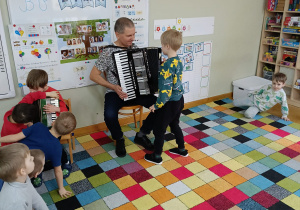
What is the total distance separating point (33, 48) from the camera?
2.72m

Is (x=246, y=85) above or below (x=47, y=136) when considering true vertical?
below

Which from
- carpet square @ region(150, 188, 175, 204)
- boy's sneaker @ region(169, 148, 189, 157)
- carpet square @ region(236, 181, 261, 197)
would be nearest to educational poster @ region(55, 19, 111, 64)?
boy's sneaker @ region(169, 148, 189, 157)

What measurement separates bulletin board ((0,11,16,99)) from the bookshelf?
360 centimetres

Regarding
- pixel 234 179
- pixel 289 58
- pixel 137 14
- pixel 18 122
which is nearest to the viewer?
pixel 18 122

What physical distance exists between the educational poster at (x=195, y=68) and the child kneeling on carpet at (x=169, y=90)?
1318 mm

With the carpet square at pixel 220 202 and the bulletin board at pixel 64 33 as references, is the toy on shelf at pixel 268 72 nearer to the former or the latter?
the bulletin board at pixel 64 33

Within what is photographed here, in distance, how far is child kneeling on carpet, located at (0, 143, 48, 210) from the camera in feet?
4.83

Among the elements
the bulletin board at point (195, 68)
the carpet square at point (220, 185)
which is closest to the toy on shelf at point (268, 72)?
the bulletin board at point (195, 68)

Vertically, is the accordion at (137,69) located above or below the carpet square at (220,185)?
above

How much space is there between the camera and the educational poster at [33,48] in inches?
104

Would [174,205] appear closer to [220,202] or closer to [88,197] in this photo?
[220,202]

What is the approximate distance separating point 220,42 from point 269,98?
1.03 meters

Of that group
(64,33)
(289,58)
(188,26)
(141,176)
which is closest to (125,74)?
(64,33)

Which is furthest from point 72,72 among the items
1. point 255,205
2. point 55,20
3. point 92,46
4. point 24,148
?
point 255,205
